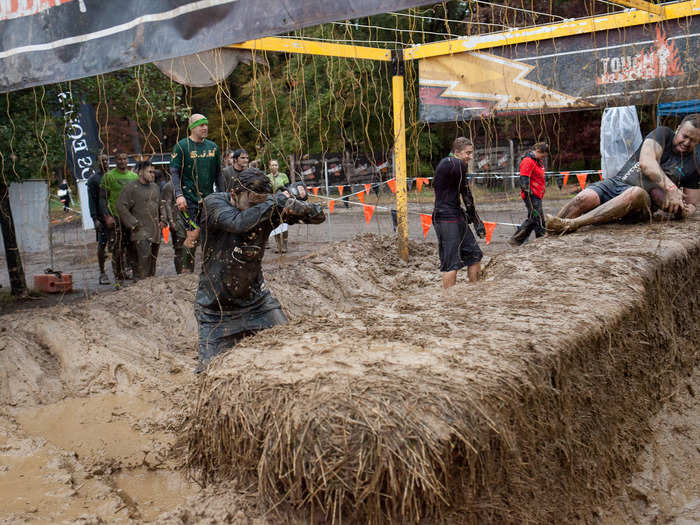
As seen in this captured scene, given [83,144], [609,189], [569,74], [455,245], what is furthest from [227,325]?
[83,144]

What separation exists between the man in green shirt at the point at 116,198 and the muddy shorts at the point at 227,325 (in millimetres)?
4838

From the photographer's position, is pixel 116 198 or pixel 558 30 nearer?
pixel 558 30

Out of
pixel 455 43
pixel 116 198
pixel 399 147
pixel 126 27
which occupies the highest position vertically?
pixel 455 43

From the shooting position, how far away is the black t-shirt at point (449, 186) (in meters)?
6.46

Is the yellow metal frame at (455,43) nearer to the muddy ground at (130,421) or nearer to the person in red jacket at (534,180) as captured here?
→ the person in red jacket at (534,180)

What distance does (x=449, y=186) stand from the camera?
21.4 feet

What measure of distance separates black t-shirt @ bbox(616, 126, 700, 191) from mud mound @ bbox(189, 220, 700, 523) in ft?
5.64

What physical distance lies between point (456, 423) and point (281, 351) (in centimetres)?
109

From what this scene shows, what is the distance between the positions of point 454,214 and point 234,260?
2835mm

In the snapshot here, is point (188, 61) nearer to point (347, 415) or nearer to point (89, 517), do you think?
point (89, 517)

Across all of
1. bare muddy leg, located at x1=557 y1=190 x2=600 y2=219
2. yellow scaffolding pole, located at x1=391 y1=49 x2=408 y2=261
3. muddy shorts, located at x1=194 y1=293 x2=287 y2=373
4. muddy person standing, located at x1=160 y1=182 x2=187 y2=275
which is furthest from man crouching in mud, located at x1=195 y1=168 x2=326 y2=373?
yellow scaffolding pole, located at x1=391 y1=49 x2=408 y2=261

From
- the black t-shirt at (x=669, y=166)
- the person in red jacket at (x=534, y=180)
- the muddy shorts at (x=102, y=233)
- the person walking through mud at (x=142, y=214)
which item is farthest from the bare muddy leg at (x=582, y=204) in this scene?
the muddy shorts at (x=102, y=233)

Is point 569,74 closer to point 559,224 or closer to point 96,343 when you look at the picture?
point 559,224

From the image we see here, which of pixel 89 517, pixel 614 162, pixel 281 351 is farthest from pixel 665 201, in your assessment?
pixel 89 517
